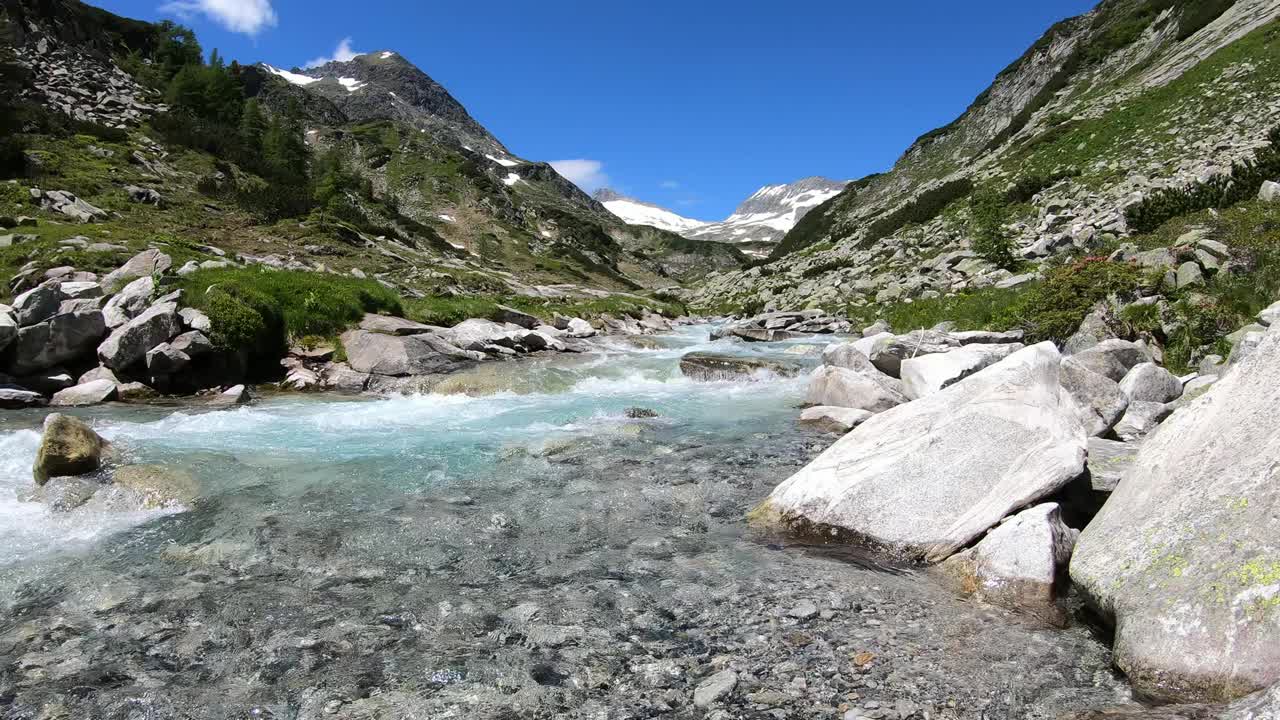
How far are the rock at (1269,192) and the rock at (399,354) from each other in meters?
25.5

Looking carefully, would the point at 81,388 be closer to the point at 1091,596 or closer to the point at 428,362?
the point at 428,362

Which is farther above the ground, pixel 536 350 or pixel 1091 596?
pixel 536 350

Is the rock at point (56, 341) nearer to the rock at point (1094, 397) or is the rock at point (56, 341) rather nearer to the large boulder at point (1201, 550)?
the large boulder at point (1201, 550)

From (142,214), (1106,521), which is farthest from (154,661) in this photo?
(142,214)

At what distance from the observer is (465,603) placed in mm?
5297

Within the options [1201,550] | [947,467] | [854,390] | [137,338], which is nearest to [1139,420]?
[854,390]

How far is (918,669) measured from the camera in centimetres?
413

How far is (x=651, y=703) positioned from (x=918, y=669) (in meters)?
1.81

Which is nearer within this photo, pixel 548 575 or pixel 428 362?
pixel 548 575

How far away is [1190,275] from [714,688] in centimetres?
1660

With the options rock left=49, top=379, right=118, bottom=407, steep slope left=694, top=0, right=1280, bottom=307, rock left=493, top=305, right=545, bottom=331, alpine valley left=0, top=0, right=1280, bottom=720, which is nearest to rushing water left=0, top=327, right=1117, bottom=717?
alpine valley left=0, top=0, right=1280, bottom=720

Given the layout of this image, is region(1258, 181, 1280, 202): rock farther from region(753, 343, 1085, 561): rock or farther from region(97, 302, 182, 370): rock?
region(97, 302, 182, 370): rock

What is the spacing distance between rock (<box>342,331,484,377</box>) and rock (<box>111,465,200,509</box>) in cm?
967

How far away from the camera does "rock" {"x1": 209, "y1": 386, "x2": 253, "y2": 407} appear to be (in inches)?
572
